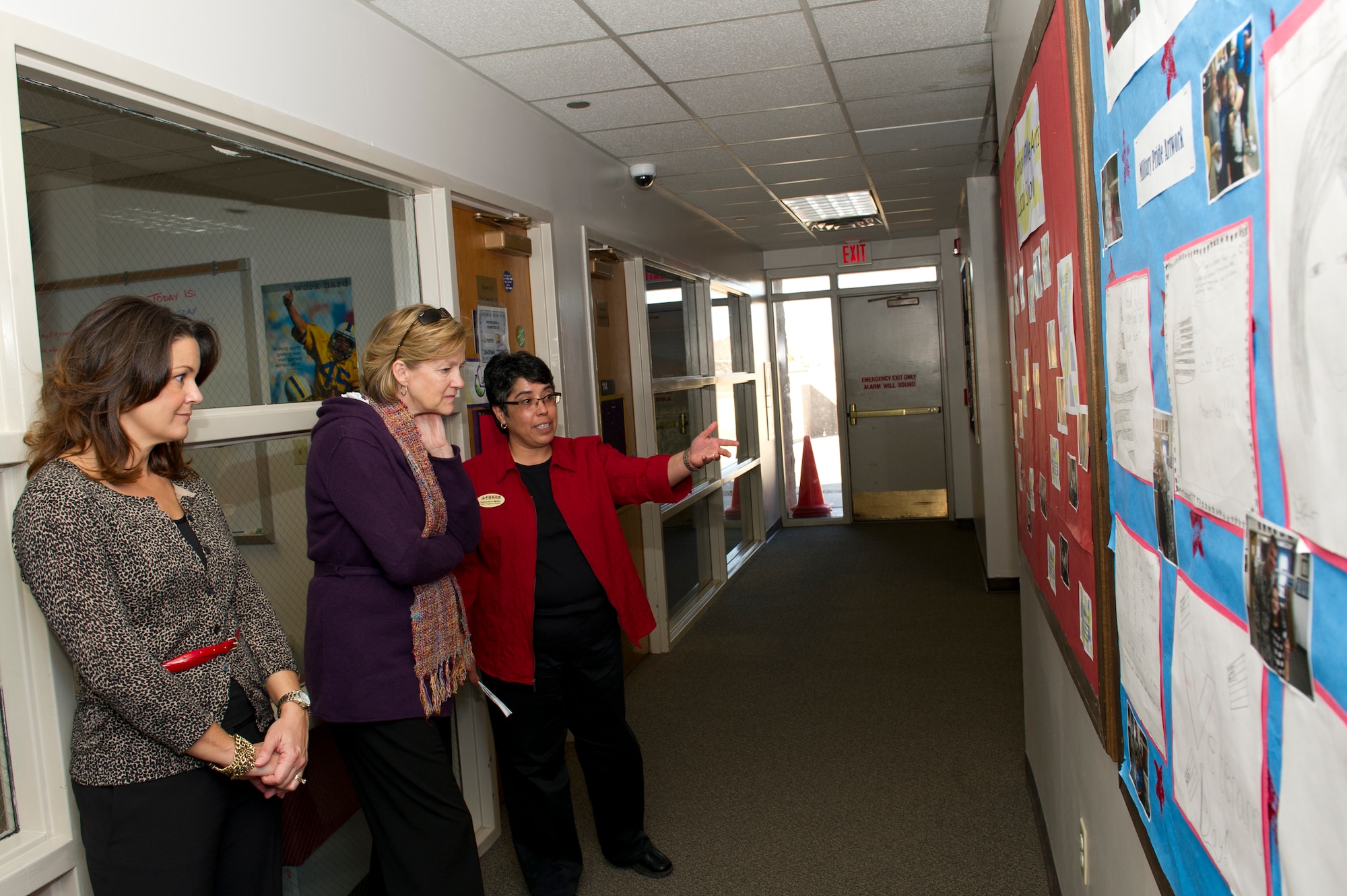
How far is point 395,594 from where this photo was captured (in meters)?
2.07

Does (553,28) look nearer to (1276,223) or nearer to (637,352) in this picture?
(637,352)

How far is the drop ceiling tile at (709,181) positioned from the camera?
17.3 feet

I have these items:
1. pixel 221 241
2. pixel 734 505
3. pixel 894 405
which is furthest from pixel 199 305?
pixel 894 405

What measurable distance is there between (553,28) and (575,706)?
2.13 m

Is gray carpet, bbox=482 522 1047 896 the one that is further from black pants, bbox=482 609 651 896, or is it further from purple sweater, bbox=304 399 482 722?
purple sweater, bbox=304 399 482 722

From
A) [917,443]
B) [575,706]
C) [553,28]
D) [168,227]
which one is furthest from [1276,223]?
[917,443]

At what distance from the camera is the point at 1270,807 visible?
27.9 inches

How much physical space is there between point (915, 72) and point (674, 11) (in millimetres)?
1249

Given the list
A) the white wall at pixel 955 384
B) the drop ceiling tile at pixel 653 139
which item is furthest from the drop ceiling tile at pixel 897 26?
the white wall at pixel 955 384

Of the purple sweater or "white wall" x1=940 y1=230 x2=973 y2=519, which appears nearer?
the purple sweater

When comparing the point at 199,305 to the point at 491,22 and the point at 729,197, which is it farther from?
the point at 729,197

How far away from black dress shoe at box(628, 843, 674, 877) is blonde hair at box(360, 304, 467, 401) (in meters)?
1.63

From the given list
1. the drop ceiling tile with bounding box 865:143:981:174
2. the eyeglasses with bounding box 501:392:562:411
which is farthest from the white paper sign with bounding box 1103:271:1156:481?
the drop ceiling tile with bounding box 865:143:981:174

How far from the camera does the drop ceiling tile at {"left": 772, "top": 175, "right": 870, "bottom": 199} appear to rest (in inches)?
224
